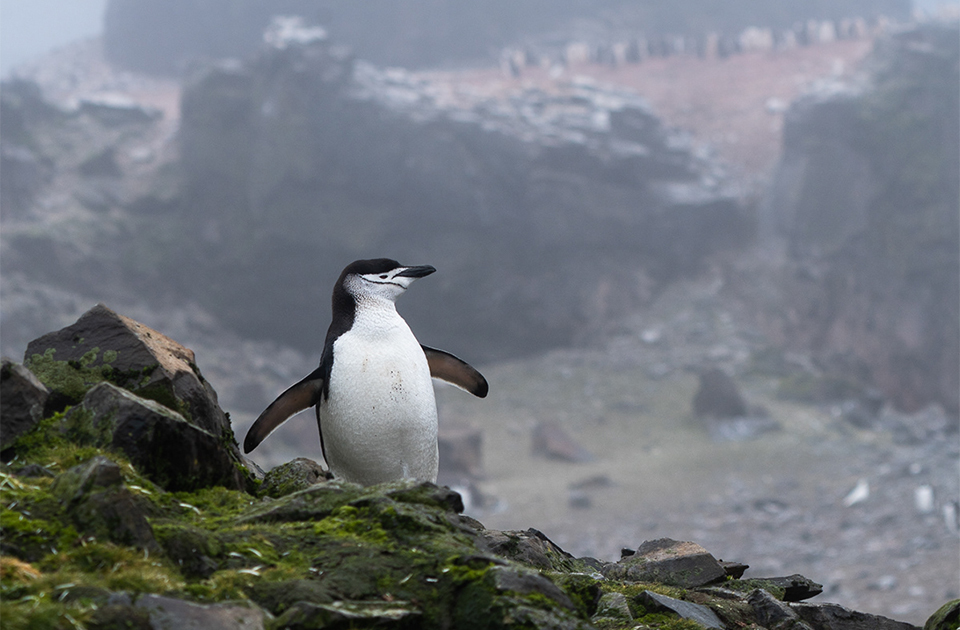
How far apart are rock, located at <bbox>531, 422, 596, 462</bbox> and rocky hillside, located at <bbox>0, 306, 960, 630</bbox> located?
30.8 m

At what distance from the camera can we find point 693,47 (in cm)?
6369

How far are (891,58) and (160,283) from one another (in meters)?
47.9

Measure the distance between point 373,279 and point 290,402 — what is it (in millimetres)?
1107

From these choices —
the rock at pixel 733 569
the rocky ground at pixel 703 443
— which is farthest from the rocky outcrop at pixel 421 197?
the rock at pixel 733 569

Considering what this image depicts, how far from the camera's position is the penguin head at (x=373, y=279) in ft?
18.3

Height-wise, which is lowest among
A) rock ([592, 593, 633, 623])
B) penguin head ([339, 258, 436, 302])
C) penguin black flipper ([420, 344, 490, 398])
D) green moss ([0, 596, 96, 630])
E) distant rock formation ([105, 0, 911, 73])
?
rock ([592, 593, 633, 623])

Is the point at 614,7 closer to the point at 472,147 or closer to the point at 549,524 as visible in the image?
the point at 472,147

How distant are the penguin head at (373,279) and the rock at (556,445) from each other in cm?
3036

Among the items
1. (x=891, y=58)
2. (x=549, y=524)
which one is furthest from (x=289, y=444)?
(x=891, y=58)

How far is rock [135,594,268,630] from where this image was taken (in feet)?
7.59

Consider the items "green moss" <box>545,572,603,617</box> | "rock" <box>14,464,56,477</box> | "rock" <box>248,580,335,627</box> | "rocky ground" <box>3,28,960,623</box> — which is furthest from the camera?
"rocky ground" <box>3,28,960,623</box>

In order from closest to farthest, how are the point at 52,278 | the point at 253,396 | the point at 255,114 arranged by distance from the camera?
1. the point at 253,396
2. the point at 52,278
3. the point at 255,114

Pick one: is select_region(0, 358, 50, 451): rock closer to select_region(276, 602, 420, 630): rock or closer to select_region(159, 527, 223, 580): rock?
select_region(159, 527, 223, 580): rock

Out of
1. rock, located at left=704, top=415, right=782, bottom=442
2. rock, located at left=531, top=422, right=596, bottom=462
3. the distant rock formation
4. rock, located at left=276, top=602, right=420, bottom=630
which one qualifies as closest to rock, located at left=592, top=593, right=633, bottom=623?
rock, located at left=276, top=602, right=420, bottom=630
